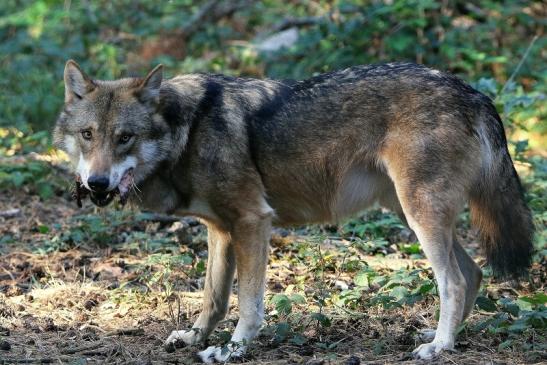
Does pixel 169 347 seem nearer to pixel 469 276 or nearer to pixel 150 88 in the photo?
pixel 150 88

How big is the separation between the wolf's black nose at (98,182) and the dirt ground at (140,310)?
105 cm

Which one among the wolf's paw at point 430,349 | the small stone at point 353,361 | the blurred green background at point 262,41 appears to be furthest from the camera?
the blurred green background at point 262,41

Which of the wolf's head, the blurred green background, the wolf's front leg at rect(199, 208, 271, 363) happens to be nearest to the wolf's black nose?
the wolf's head

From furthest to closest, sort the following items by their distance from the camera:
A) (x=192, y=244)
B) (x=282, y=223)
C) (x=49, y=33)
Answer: (x=49, y=33)
(x=192, y=244)
(x=282, y=223)

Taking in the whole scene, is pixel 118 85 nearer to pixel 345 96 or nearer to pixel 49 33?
pixel 345 96

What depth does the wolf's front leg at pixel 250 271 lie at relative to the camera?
536 centimetres

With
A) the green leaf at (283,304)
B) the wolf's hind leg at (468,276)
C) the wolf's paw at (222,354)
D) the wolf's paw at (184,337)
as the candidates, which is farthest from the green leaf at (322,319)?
the wolf's paw at (184,337)

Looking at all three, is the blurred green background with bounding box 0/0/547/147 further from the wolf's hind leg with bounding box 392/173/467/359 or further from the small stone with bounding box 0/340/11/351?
the small stone with bounding box 0/340/11/351

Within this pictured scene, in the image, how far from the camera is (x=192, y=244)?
7.43 m

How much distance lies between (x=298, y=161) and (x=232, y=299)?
1.47m

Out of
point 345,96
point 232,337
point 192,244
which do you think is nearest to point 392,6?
point 192,244

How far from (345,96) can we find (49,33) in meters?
10.7

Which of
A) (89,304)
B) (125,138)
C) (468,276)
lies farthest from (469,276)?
(89,304)

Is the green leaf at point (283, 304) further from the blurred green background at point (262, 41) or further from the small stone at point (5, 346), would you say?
the blurred green background at point (262, 41)
